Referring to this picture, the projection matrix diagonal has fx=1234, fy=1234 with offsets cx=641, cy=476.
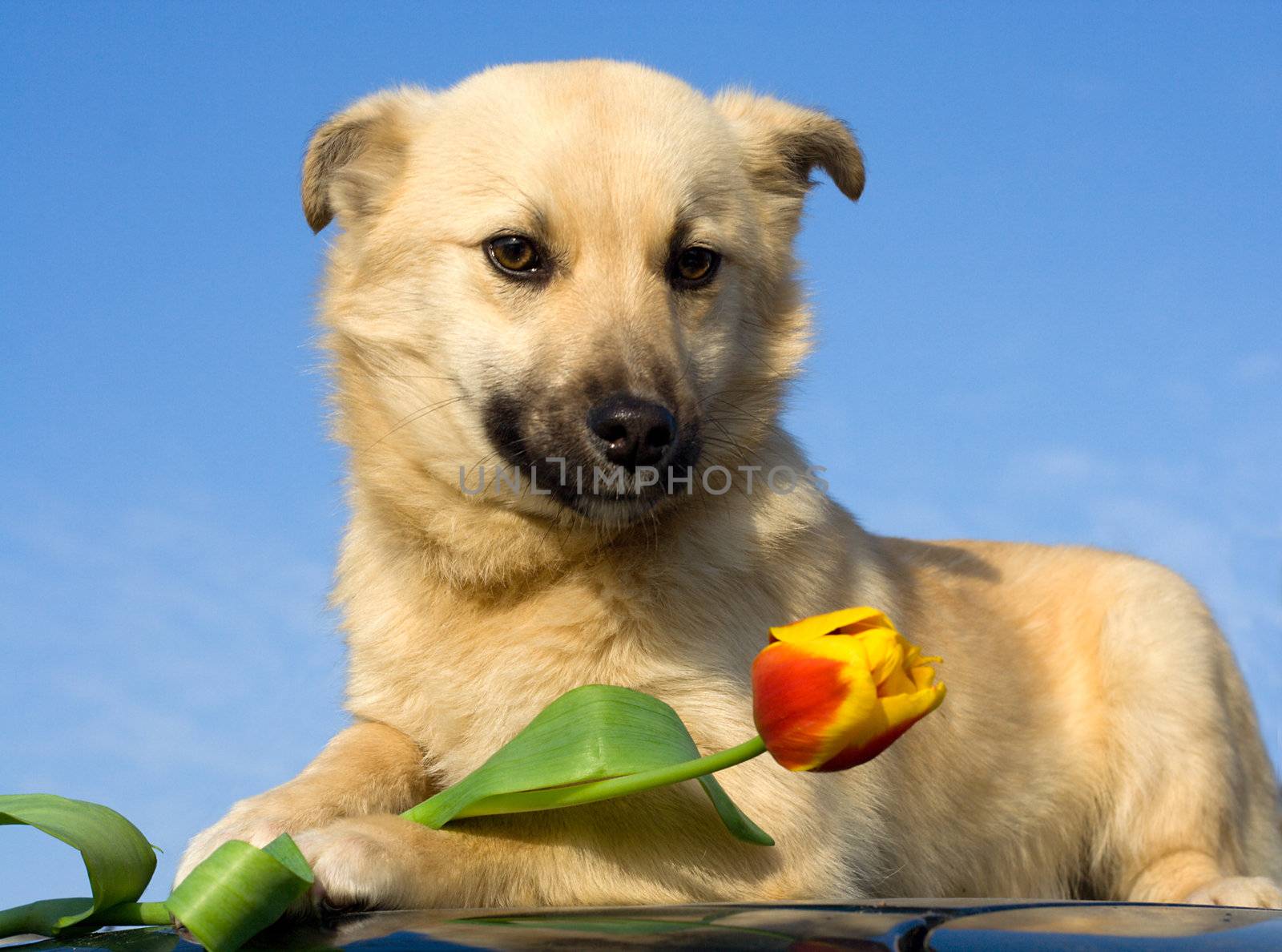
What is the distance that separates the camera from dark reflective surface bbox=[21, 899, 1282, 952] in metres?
1.65

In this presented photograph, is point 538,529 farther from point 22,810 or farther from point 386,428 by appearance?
point 22,810

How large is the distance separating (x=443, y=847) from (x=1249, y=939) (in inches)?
62.3

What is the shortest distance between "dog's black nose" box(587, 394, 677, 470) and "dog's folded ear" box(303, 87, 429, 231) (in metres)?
1.34

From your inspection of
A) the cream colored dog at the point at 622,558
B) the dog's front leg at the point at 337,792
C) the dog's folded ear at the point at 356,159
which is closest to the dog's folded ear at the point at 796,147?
the cream colored dog at the point at 622,558

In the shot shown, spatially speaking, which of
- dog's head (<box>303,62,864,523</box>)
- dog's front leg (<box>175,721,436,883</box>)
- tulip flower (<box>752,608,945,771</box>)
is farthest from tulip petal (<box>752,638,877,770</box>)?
dog's front leg (<box>175,721,436,883</box>)

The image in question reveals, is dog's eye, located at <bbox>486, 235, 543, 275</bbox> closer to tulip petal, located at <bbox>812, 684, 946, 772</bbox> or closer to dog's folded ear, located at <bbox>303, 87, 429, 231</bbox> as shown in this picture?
dog's folded ear, located at <bbox>303, 87, 429, 231</bbox>

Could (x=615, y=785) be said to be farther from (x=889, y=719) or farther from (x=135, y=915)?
(x=135, y=915)

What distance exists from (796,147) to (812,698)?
118 inches

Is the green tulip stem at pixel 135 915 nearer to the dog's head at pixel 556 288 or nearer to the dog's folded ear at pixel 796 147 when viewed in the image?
the dog's head at pixel 556 288

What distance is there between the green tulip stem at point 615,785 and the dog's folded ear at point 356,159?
86.9 inches

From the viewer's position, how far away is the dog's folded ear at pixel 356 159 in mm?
3951

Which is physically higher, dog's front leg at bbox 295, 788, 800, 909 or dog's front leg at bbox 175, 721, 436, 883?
dog's front leg at bbox 175, 721, 436, 883

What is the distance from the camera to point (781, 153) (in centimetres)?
426

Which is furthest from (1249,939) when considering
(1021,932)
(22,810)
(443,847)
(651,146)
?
(651,146)
